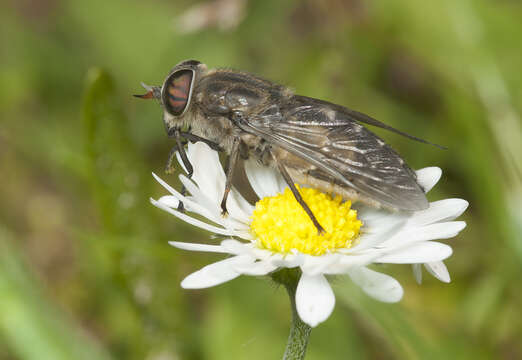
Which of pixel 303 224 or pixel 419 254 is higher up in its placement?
pixel 303 224

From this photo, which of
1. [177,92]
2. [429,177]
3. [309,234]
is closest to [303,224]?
[309,234]

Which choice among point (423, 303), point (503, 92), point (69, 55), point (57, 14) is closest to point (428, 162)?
point (503, 92)

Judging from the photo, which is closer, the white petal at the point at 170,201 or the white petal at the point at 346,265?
the white petal at the point at 346,265

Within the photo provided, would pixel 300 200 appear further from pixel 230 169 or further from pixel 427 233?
pixel 427 233

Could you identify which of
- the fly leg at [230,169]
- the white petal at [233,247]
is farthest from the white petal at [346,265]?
the fly leg at [230,169]

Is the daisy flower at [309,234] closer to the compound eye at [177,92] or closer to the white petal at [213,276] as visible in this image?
the white petal at [213,276]

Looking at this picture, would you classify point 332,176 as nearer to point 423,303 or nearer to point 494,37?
point 423,303

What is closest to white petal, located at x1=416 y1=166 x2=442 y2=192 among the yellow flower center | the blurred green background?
the yellow flower center
